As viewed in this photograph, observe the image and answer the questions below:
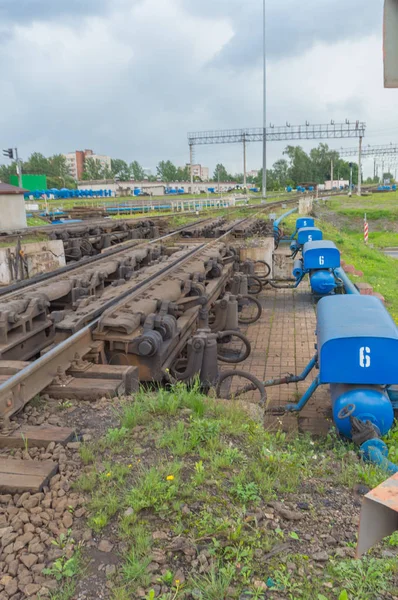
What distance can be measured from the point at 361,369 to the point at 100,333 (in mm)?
2719

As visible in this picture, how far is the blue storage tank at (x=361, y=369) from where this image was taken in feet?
14.4

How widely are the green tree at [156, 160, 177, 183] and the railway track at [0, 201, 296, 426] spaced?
142m

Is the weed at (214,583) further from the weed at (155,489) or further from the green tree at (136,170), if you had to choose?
the green tree at (136,170)

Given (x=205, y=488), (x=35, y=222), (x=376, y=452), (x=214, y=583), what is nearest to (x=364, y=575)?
(x=214, y=583)

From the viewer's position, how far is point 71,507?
9.00ft

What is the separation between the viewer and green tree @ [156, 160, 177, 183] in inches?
5773

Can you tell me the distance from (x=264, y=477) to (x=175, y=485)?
1.92 feet

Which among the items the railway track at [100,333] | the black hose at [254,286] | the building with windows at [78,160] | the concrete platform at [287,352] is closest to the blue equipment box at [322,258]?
the concrete platform at [287,352]

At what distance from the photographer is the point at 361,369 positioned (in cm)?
445

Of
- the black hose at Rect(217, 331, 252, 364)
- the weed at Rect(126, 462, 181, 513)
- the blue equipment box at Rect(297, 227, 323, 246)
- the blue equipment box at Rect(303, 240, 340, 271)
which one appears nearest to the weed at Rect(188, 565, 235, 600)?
the weed at Rect(126, 462, 181, 513)

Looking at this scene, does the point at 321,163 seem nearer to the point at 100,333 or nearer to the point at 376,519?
the point at 100,333

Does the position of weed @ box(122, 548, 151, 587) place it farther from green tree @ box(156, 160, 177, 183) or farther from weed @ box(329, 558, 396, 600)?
green tree @ box(156, 160, 177, 183)

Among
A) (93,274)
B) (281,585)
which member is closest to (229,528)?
(281,585)

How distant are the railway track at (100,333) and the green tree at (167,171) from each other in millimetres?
142182
